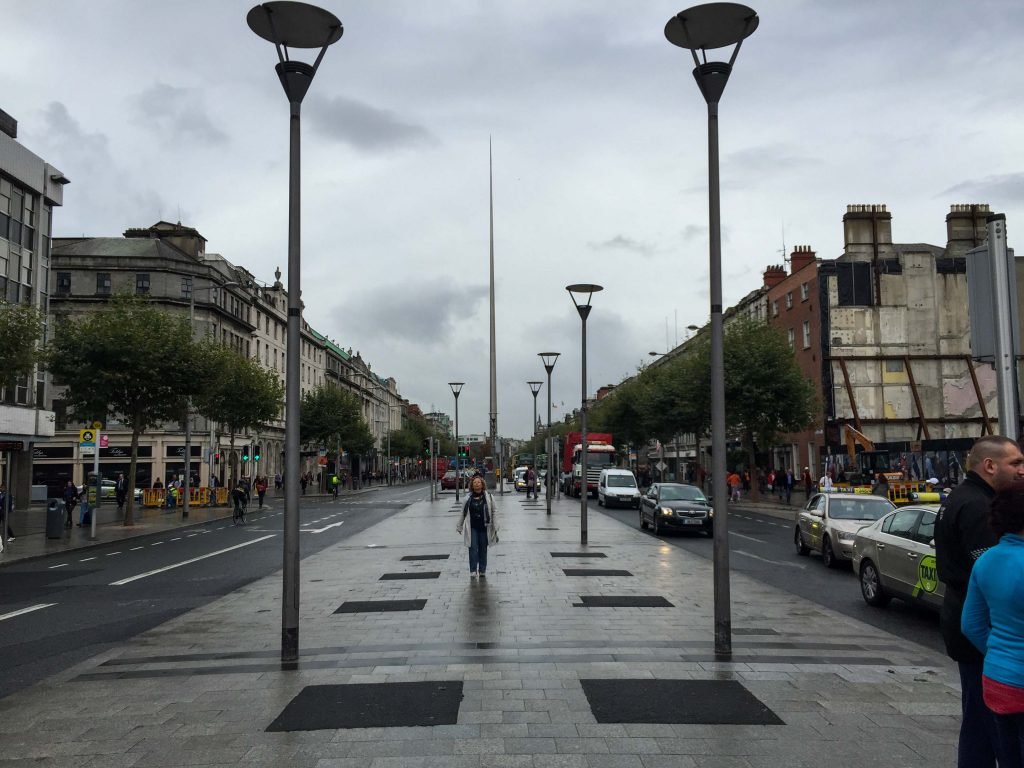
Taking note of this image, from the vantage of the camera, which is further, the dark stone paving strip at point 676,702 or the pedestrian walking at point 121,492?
the pedestrian walking at point 121,492

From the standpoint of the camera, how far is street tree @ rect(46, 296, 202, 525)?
27.8 m

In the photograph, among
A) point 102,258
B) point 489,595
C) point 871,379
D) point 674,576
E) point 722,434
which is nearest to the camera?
point 722,434

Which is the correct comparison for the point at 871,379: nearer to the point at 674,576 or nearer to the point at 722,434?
the point at 674,576

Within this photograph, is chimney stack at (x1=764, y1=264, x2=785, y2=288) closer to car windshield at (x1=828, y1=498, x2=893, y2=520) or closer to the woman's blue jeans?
car windshield at (x1=828, y1=498, x2=893, y2=520)

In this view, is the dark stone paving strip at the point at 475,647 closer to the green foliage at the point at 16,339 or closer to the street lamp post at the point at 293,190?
the street lamp post at the point at 293,190

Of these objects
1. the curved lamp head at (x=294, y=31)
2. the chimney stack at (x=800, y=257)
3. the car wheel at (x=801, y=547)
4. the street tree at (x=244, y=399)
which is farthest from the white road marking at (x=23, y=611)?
the chimney stack at (x=800, y=257)

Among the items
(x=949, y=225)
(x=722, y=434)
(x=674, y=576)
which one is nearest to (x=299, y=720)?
(x=722, y=434)

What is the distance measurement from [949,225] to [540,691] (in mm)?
50783

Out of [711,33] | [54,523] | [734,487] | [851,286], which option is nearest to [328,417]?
[734,487]

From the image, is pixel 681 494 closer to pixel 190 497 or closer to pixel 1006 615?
pixel 1006 615

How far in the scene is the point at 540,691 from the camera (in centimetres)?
670

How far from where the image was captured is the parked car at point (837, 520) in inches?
635

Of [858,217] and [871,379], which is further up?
[858,217]

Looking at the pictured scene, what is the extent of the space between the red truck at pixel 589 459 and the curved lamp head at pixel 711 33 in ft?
130
